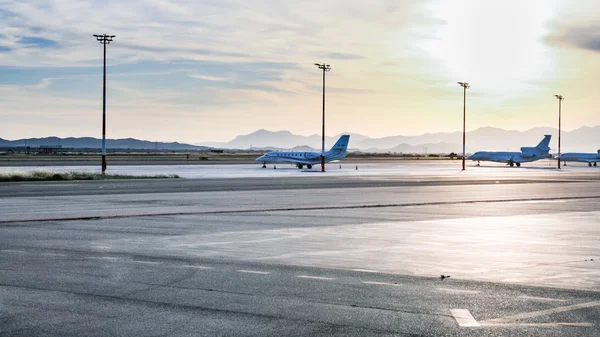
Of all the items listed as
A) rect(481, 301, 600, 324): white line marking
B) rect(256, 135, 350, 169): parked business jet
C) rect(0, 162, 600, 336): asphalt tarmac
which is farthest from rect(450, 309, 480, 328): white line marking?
rect(256, 135, 350, 169): parked business jet

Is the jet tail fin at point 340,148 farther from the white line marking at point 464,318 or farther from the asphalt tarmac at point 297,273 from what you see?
the white line marking at point 464,318

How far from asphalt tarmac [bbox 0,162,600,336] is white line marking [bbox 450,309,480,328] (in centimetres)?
4

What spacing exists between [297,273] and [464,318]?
13.3 feet

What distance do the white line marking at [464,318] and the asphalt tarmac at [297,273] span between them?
0.04m

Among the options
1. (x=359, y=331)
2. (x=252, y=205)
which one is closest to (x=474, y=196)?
(x=252, y=205)

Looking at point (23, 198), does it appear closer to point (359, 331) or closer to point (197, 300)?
point (197, 300)

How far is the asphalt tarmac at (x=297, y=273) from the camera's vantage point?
28.8 ft

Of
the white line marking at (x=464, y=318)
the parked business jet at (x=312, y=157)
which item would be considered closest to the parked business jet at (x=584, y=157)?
the parked business jet at (x=312, y=157)

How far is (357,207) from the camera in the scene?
27.8 m

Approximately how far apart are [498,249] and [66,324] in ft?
34.0

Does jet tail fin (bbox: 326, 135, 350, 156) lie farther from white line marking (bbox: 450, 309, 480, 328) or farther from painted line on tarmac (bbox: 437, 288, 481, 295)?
white line marking (bbox: 450, 309, 480, 328)

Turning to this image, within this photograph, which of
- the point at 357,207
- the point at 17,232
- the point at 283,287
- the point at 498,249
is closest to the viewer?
the point at 283,287

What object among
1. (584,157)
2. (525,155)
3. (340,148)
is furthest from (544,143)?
(340,148)

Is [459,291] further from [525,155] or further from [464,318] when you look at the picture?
[525,155]
